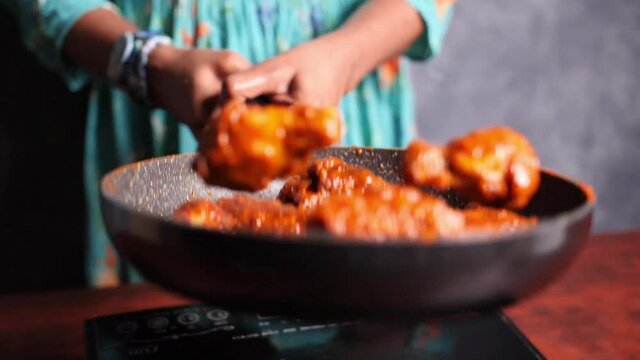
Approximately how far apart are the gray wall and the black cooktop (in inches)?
38.9

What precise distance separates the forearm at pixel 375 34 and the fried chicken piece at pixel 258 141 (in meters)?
0.44

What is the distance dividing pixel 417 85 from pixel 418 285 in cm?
123

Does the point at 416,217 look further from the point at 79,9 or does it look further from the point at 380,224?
the point at 79,9

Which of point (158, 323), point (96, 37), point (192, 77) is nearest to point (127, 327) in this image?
point (158, 323)

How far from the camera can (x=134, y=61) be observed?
3.11 ft

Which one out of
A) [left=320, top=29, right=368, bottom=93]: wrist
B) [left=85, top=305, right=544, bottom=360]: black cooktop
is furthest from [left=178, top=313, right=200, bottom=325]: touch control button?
[left=320, top=29, right=368, bottom=93]: wrist

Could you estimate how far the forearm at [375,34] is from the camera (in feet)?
3.30

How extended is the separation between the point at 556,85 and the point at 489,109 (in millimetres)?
192

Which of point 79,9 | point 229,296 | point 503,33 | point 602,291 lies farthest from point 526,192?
point 503,33

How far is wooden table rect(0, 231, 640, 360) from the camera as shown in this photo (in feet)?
2.53

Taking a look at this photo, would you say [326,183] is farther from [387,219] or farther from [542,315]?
[542,315]

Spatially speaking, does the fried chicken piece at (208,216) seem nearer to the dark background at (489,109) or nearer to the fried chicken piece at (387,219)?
Answer: the fried chicken piece at (387,219)

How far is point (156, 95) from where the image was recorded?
3.08 feet

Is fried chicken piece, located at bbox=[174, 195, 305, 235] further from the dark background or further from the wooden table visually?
the dark background
